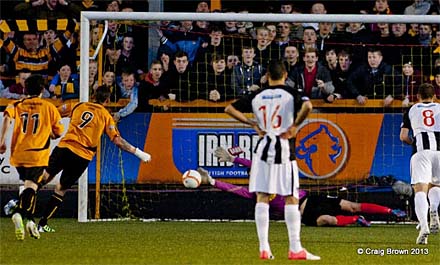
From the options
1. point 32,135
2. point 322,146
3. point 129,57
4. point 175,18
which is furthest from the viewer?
point 129,57

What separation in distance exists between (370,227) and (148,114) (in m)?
Answer: 3.76

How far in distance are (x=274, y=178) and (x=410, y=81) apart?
7.12m

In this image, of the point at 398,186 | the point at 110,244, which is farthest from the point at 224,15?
the point at 110,244

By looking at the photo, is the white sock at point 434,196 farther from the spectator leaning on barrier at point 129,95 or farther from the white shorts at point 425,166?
the spectator leaning on barrier at point 129,95

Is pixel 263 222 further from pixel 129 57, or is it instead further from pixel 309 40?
pixel 129 57

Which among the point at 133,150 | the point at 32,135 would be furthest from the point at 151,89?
the point at 32,135

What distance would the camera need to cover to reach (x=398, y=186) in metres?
17.1

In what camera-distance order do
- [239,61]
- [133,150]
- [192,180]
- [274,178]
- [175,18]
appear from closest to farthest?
[274,178]
[192,180]
[133,150]
[175,18]
[239,61]

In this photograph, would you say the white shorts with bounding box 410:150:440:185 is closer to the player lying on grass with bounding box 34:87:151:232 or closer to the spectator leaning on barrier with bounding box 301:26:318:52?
the player lying on grass with bounding box 34:87:151:232

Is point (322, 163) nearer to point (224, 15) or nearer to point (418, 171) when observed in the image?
point (224, 15)

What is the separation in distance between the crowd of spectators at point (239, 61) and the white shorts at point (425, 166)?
366 cm

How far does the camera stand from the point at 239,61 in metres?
17.3

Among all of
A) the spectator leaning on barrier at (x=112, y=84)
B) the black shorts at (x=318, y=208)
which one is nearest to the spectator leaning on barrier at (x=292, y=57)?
the black shorts at (x=318, y=208)

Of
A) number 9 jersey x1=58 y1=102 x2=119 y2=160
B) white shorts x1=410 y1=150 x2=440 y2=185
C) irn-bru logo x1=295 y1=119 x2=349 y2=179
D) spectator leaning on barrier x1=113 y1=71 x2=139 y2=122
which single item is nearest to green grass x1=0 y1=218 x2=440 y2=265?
white shorts x1=410 y1=150 x2=440 y2=185
